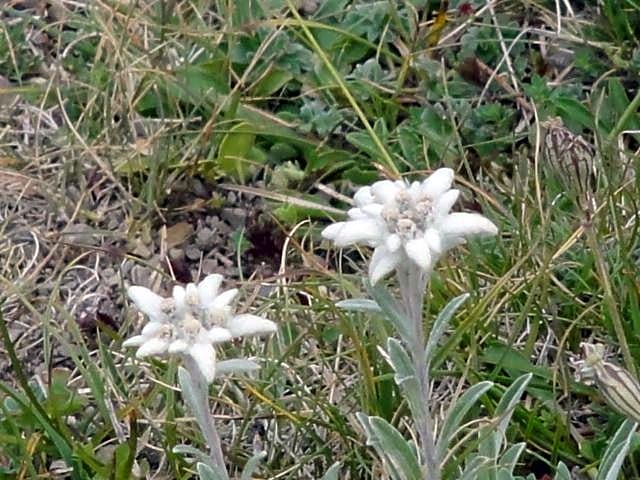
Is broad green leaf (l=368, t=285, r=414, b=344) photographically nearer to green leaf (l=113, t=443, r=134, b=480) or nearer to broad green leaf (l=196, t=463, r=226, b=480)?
broad green leaf (l=196, t=463, r=226, b=480)

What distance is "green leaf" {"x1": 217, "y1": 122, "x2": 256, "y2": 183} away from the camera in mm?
2695

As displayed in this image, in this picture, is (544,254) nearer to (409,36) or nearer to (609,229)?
(609,229)

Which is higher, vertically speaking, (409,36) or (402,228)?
(402,228)

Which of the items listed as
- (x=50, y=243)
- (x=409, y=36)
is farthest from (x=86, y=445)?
(x=409, y=36)

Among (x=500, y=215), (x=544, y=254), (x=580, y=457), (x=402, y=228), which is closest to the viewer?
(x=402, y=228)

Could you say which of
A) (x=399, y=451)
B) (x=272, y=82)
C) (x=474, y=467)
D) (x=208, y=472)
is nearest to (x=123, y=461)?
(x=208, y=472)

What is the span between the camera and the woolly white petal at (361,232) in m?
1.37

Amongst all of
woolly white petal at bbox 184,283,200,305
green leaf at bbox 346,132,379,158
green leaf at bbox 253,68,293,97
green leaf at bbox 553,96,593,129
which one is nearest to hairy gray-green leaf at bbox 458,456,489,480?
woolly white petal at bbox 184,283,200,305

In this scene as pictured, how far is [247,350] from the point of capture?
2.22m

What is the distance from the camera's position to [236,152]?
271 centimetres

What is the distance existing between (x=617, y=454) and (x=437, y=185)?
475 millimetres

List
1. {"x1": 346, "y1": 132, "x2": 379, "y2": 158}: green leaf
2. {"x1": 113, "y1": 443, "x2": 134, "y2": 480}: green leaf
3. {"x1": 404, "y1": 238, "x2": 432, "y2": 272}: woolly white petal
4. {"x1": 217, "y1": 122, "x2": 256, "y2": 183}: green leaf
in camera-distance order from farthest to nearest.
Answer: {"x1": 217, "y1": 122, "x2": 256, "y2": 183}: green leaf
{"x1": 346, "y1": 132, "x2": 379, "y2": 158}: green leaf
{"x1": 113, "y1": 443, "x2": 134, "y2": 480}: green leaf
{"x1": 404, "y1": 238, "x2": 432, "y2": 272}: woolly white petal

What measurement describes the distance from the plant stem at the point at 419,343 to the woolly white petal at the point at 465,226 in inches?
2.6

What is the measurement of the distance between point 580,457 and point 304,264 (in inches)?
28.9
